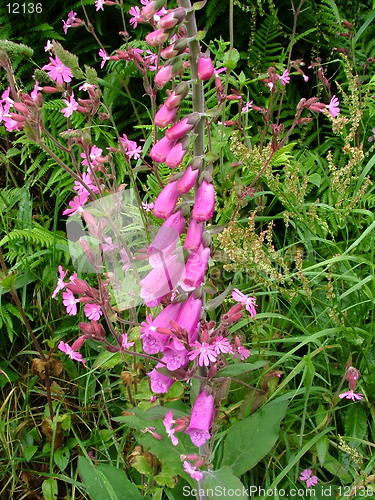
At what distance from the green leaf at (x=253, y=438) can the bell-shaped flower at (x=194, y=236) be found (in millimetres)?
656

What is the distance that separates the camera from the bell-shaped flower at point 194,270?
1099 mm

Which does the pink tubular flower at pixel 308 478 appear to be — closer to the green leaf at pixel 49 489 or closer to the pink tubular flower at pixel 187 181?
the green leaf at pixel 49 489

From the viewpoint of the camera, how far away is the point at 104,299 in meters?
1.34

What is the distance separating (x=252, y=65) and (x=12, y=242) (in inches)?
81.8

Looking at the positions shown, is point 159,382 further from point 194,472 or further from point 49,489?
point 49,489

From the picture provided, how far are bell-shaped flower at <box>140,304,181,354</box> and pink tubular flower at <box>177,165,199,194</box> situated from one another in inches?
14.2

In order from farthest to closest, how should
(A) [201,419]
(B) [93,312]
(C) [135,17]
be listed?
(C) [135,17] → (B) [93,312] → (A) [201,419]

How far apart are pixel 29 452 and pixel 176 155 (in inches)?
61.9

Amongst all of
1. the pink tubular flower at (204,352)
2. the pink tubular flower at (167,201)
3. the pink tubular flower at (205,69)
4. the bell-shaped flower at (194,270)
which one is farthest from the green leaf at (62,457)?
the pink tubular flower at (205,69)

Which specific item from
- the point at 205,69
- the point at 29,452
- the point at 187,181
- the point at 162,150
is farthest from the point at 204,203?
the point at 29,452

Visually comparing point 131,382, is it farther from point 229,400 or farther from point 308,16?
point 308,16

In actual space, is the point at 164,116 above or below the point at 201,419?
above

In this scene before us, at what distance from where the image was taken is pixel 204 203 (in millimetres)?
1067

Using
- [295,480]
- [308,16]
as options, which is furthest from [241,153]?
[308,16]
